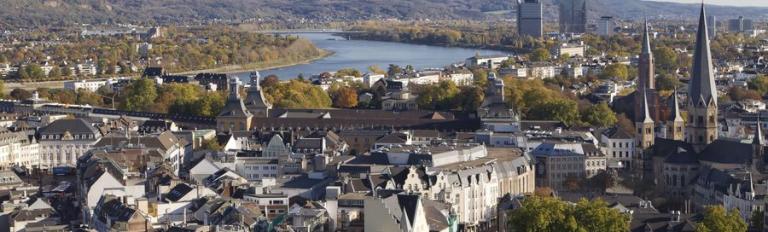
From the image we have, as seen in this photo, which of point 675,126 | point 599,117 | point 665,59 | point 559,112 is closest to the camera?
point 675,126

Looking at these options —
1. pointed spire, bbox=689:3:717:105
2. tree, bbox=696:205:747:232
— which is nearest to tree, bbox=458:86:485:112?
pointed spire, bbox=689:3:717:105

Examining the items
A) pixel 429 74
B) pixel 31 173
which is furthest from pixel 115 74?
pixel 31 173

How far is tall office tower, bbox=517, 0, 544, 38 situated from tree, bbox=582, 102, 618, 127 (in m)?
92.3

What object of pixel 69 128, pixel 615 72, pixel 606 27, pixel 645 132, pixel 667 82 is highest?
pixel 69 128

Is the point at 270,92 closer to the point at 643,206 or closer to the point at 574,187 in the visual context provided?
the point at 574,187

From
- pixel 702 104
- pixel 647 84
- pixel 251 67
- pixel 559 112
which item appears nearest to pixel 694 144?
pixel 702 104

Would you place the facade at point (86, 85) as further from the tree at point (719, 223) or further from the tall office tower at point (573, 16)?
the tall office tower at point (573, 16)

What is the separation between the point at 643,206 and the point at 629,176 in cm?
947

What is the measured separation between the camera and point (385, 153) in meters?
32.8

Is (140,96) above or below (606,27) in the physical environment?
above

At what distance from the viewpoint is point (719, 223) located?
24.9m

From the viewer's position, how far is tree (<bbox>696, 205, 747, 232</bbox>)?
24.8 metres

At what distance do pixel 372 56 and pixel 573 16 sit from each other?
52224mm

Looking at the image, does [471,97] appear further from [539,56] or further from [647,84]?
[539,56]
